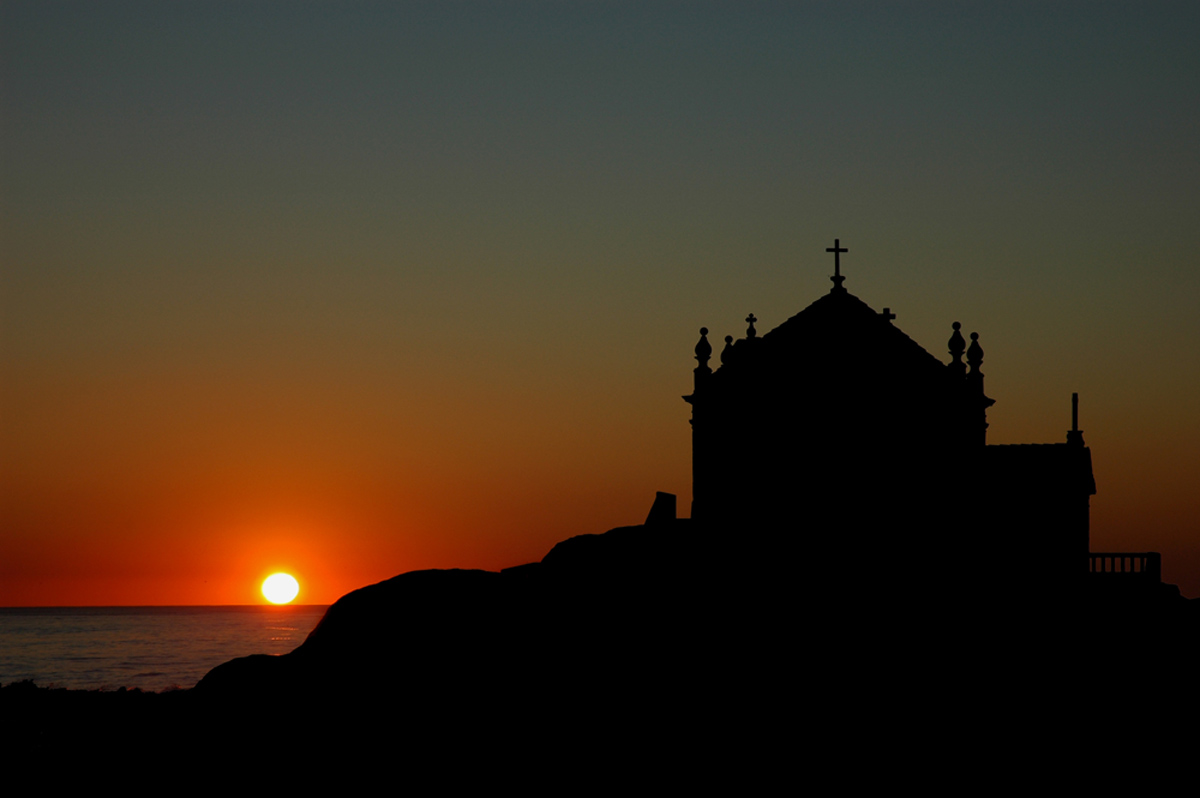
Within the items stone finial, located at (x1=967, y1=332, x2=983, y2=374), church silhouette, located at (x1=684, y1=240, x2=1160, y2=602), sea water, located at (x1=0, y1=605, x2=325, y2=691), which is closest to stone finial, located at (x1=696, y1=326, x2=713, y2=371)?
church silhouette, located at (x1=684, y1=240, x2=1160, y2=602)

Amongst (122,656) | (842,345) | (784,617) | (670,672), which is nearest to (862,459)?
(842,345)

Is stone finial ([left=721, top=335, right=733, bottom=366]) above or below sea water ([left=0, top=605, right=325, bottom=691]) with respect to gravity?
above

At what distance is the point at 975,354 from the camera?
4081cm

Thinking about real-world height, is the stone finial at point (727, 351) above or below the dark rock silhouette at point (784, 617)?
above

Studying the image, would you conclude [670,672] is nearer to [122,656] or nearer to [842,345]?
[842,345]

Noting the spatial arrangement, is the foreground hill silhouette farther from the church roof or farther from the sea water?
the sea water

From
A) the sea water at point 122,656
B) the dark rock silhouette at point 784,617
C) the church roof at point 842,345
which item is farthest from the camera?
the sea water at point 122,656

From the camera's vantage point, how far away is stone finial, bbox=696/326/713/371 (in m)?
42.1

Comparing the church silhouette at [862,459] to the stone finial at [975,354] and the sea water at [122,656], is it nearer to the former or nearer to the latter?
the stone finial at [975,354]

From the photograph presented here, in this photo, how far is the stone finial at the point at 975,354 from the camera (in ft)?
133

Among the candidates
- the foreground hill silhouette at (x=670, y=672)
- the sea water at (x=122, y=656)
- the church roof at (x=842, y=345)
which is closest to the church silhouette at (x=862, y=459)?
the church roof at (x=842, y=345)

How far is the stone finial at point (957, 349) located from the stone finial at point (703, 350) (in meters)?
7.28

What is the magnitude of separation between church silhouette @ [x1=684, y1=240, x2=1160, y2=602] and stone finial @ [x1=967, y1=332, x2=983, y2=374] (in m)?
0.04

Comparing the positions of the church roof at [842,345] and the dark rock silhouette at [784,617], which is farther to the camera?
the church roof at [842,345]
